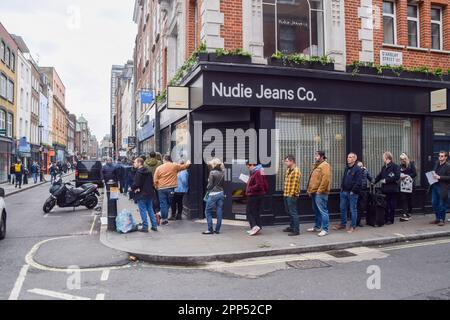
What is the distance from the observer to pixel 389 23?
39.3 ft

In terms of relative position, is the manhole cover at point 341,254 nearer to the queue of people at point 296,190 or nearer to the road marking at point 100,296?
the queue of people at point 296,190

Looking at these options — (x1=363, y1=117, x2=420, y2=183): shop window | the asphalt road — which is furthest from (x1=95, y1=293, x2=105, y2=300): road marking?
(x1=363, y1=117, x2=420, y2=183): shop window

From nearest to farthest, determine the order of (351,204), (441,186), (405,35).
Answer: (351,204) → (441,186) → (405,35)

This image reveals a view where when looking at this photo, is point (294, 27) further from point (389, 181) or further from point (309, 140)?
point (389, 181)

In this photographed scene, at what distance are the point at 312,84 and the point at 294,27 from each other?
1910 mm

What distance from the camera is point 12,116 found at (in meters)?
33.4

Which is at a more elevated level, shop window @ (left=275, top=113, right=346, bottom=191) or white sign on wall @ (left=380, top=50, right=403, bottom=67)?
white sign on wall @ (left=380, top=50, right=403, bottom=67)

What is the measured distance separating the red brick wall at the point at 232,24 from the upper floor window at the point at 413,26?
581 cm

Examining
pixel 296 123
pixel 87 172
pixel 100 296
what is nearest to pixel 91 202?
pixel 296 123

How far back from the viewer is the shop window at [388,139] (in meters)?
11.4

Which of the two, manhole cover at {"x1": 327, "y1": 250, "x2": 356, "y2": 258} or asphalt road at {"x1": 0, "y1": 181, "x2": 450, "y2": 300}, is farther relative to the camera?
manhole cover at {"x1": 327, "y1": 250, "x2": 356, "y2": 258}

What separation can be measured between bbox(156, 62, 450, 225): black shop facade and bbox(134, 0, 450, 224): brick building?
29 millimetres

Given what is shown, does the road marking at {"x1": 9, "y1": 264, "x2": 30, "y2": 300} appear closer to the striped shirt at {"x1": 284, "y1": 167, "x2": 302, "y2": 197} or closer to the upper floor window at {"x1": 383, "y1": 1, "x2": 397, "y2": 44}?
the striped shirt at {"x1": 284, "y1": 167, "x2": 302, "y2": 197}

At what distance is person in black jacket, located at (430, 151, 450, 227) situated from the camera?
374 inches
